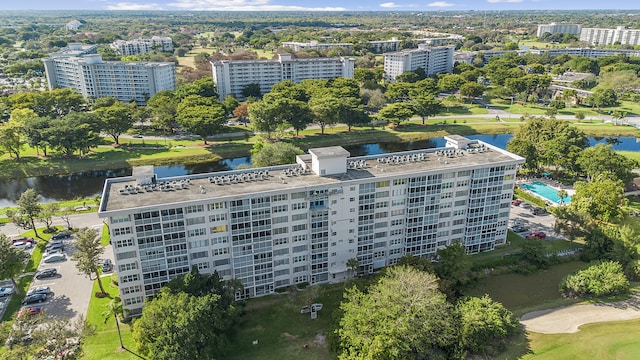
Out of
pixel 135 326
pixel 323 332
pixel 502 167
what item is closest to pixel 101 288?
pixel 135 326

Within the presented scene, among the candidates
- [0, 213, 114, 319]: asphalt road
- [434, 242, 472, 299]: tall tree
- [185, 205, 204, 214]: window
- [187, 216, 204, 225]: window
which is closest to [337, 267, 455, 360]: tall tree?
[434, 242, 472, 299]: tall tree

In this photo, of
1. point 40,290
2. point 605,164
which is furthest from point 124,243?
point 605,164

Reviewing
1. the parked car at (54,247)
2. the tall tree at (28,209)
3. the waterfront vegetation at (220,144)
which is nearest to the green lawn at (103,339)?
the parked car at (54,247)

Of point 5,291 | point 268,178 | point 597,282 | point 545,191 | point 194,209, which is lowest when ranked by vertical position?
point 545,191

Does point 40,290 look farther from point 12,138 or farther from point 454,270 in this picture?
point 12,138

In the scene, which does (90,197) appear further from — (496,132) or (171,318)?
(496,132)

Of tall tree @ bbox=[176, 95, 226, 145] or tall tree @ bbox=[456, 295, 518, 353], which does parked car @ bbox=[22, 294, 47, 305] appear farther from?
tall tree @ bbox=[176, 95, 226, 145]
